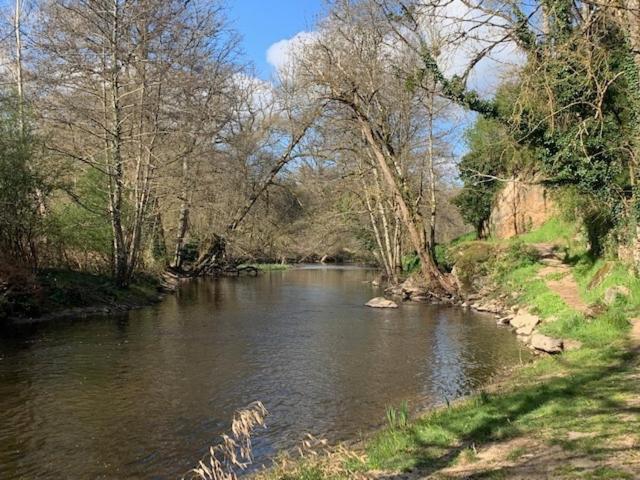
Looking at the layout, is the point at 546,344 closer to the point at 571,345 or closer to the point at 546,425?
the point at 571,345

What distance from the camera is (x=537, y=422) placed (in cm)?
606

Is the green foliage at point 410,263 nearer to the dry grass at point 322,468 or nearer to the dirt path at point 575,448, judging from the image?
the dirt path at point 575,448

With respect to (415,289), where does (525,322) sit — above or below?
below

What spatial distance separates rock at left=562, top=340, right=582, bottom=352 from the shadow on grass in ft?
6.24

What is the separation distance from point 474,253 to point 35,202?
17347mm

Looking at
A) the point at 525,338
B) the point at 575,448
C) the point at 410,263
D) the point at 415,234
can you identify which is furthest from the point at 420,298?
the point at 575,448

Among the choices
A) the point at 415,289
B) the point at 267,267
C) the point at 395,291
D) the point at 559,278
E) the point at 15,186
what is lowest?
the point at 395,291

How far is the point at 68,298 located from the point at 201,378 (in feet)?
31.5

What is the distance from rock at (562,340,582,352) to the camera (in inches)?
412

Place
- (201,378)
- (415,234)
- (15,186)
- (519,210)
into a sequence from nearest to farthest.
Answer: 1. (201,378)
2. (15,186)
3. (415,234)
4. (519,210)

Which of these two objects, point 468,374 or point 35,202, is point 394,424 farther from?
point 35,202

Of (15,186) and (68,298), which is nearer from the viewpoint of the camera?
(15,186)

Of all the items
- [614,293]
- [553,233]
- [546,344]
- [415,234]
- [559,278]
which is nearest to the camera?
[546,344]

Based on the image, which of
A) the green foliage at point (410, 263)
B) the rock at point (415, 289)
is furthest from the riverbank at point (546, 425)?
the green foliage at point (410, 263)
